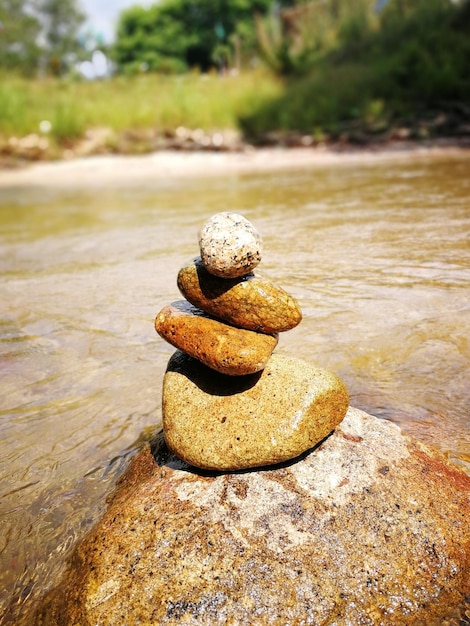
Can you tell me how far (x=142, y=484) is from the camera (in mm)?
2139

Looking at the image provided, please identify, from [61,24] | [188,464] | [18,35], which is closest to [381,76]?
[188,464]

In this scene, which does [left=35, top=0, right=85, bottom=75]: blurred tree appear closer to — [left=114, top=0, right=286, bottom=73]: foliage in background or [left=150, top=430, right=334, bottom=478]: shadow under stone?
[left=114, top=0, right=286, bottom=73]: foliage in background

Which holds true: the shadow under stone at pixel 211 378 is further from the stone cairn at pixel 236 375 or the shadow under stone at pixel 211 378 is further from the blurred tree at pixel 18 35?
the blurred tree at pixel 18 35

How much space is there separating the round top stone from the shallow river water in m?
1.01

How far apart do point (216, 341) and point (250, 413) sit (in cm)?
34

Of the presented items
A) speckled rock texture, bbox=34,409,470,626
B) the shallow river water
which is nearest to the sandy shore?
the shallow river water

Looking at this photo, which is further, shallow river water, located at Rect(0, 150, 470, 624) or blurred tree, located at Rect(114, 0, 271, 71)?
blurred tree, located at Rect(114, 0, 271, 71)

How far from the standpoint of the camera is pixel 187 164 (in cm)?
1711

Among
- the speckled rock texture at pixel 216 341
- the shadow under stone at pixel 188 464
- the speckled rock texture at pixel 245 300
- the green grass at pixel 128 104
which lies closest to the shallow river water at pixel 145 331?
the shadow under stone at pixel 188 464

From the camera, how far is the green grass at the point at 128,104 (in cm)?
1841

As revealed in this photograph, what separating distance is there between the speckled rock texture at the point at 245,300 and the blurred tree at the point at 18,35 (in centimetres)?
4087

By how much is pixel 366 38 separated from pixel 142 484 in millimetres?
24312

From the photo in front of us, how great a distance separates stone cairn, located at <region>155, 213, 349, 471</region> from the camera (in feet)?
6.89

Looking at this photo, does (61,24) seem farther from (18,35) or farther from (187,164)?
(187,164)
